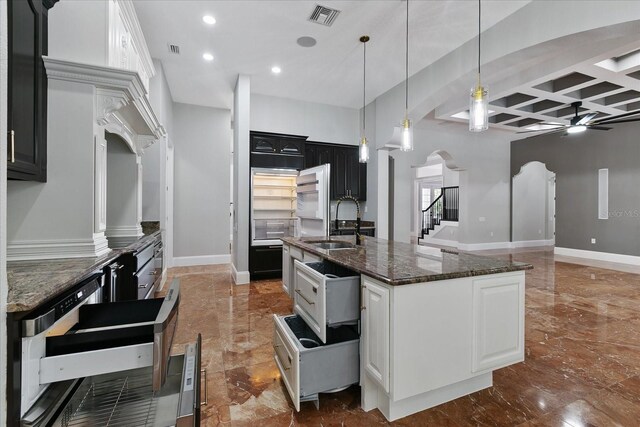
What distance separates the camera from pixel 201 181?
6.00 meters

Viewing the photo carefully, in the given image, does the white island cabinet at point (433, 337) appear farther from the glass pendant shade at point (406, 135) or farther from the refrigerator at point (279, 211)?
the refrigerator at point (279, 211)

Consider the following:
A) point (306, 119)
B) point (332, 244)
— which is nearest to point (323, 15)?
point (332, 244)

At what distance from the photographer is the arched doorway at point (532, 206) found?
8898mm

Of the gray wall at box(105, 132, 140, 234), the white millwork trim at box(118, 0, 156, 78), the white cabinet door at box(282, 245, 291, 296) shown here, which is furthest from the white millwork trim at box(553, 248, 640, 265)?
the white millwork trim at box(118, 0, 156, 78)

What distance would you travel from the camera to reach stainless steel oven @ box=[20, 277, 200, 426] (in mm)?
935

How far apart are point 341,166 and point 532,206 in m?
7.12

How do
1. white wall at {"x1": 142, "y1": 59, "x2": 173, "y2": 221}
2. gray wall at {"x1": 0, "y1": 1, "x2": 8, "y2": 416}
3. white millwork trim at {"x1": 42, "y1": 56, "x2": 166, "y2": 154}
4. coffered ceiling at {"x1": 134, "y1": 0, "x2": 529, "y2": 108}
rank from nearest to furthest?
gray wall at {"x1": 0, "y1": 1, "x2": 8, "y2": 416}, white millwork trim at {"x1": 42, "y1": 56, "x2": 166, "y2": 154}, coffered ceiling at {"x1": 134, "y1": 0, "x2": 529, "y2": 108}, white wall at {"x1": 142, "y1": 59, "x2": 173, "y2": 221}

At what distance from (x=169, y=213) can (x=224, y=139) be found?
1.87 meters

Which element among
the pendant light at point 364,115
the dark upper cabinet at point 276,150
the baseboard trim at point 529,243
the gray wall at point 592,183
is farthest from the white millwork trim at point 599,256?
Result: the dark upper cabinet at point 276,150

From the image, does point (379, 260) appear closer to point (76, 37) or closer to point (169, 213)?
point (76, 37)

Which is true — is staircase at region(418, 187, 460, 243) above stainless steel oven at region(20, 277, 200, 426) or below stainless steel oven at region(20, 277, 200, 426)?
above

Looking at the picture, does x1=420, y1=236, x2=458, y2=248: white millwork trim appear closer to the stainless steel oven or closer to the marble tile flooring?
the marble tile flooring

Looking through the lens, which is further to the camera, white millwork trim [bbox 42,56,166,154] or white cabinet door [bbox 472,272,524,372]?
white millwork trim [bbox 42,56,166,154]

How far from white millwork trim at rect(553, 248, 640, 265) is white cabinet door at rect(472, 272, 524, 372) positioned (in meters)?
7.17
